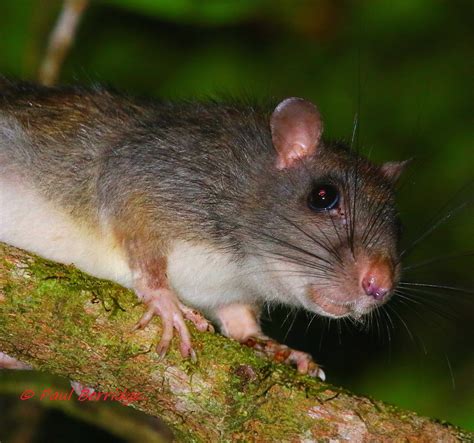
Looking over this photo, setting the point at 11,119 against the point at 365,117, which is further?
the point at 365,117

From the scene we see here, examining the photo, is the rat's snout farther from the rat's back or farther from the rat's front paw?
the rat's back

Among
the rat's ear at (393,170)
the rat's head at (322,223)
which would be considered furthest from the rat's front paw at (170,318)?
the rat's ear at (393,170)

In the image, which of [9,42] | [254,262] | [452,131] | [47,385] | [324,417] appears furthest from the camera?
[452,131]

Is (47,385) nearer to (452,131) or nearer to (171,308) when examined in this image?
(171,308)

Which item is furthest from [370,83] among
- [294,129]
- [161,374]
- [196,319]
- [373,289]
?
[161,374]

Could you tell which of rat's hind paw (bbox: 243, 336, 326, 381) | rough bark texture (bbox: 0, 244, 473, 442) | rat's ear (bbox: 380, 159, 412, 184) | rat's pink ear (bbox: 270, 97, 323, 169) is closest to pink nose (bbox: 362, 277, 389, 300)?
rough bark texture (bbox: 0, 244, 473, 442)

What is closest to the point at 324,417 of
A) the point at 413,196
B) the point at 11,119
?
the point at 11,119

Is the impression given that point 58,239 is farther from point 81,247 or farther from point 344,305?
point 344,305
